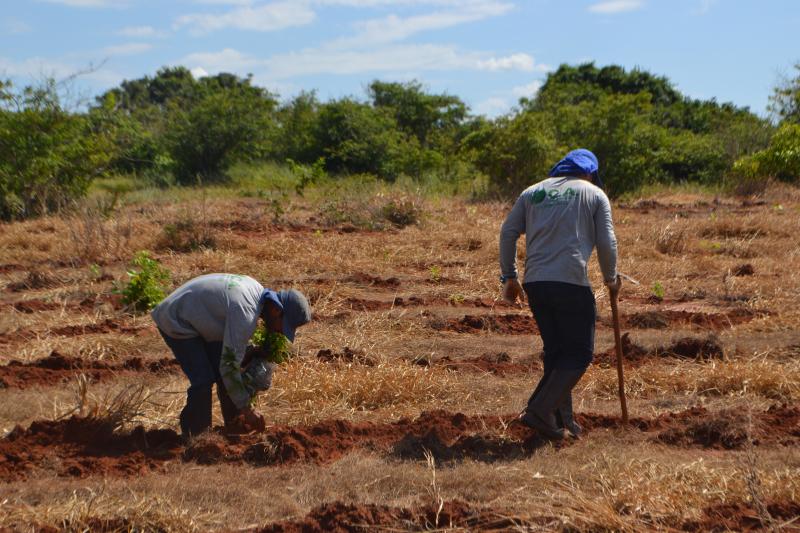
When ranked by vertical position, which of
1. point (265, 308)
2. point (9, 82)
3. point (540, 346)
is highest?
point (9, 82)

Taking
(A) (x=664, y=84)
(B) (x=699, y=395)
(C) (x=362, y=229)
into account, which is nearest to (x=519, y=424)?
(B) (x=699, y=395)

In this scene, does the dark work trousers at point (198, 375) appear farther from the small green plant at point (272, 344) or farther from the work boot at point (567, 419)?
the work boot at point (567, 419)

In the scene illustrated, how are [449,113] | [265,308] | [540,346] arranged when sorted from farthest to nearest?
[449,113] → [540,346] → [265,308]

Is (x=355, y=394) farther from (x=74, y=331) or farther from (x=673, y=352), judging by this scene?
(x=74, y=331)

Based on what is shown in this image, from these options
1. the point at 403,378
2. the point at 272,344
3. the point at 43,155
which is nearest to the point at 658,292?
the point at 403,378

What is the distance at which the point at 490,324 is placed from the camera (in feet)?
30.7

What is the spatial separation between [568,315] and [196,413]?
7.58ft

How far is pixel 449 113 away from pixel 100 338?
23.7 metres

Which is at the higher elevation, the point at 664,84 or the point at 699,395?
the point at 664,84

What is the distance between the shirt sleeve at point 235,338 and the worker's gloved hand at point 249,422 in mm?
349

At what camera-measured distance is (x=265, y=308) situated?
572cm

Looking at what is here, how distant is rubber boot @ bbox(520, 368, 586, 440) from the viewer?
553cm

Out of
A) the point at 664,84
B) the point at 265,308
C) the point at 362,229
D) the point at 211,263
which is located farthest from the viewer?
the point at 664,84

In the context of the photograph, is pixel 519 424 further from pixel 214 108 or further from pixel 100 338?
pixel 214 108
